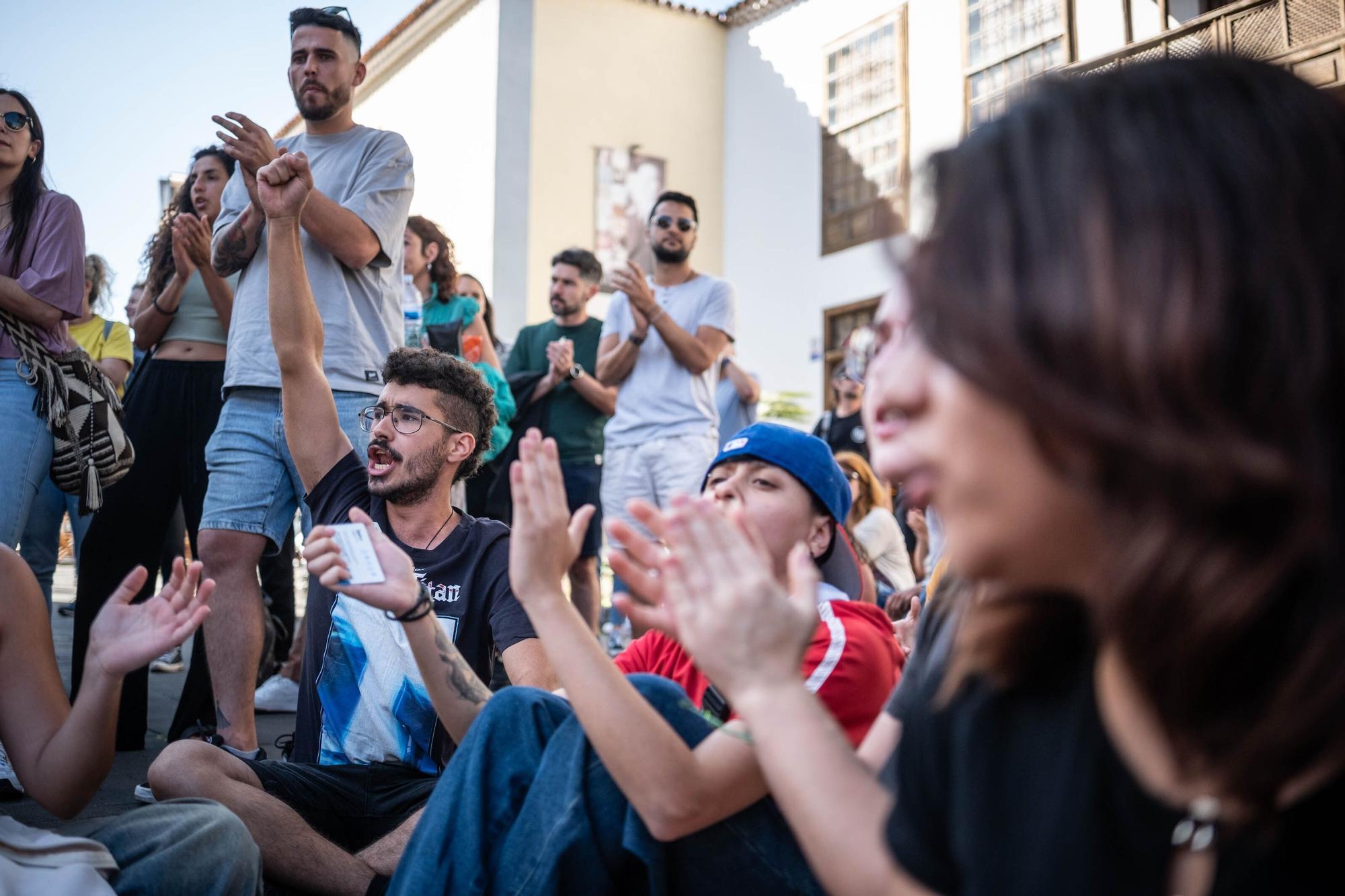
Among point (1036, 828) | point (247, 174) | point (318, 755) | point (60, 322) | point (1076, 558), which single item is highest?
point (247, 174)

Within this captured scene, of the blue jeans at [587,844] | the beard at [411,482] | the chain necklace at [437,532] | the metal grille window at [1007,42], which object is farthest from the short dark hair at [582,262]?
the metal grille window at [1007,42]

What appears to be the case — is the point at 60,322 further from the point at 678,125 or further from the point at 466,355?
the point at 678,125

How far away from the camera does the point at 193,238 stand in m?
4.39

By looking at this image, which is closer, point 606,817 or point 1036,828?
point 1036,828

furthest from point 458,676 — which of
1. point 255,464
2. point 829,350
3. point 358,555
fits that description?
point 829,350

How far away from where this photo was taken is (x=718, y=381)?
7.48m

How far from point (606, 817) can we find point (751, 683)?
21.6 inches

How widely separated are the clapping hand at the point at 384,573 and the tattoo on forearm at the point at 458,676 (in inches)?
4.0

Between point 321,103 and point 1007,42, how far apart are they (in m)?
12.8

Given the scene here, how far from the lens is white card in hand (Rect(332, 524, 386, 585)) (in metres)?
2.14

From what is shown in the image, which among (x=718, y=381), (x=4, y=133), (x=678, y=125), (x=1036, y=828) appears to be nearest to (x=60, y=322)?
(x=4, y=133)

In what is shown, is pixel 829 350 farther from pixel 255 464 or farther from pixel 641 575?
pixel 641 575

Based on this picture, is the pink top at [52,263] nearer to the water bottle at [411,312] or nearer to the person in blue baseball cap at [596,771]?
the water bottle at [411,312]

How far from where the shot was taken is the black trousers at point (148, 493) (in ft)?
13.1
